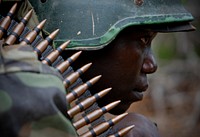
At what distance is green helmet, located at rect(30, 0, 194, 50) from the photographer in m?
2.43

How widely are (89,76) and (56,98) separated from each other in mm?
937

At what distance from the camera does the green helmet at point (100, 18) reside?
243 centimetres

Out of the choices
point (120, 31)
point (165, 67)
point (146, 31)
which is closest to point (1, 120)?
point (120, 31)

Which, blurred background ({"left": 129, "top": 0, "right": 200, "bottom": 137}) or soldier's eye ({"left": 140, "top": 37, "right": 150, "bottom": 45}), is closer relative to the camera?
soldier's eye ({"left": 140, "top": 37, "right": 150, "bottom": 45})

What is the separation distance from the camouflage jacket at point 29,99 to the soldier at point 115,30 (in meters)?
0.81

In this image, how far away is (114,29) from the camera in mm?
2416

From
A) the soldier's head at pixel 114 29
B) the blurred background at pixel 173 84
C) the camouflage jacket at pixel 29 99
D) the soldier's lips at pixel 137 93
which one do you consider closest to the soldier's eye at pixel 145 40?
the soldier's head at pixel 114 29

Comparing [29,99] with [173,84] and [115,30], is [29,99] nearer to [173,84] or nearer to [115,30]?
[115,30]

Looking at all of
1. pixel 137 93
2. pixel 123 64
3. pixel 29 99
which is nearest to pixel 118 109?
pixel 137 93

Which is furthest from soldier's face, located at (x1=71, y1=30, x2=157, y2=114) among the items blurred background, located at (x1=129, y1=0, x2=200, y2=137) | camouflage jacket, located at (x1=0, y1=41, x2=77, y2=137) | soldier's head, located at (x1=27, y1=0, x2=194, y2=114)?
blurred background, located at (x1=129, y1=0, x2=200, y2=137)

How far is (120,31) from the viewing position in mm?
2416

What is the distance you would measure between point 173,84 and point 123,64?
398cm

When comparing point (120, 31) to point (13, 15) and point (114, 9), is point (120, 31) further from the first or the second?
point (13, 15)

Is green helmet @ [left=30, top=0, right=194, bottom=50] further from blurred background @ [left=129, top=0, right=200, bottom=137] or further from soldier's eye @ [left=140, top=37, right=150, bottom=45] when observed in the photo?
blurred background @ [left=129, top=0, right=200, bottom=137]
